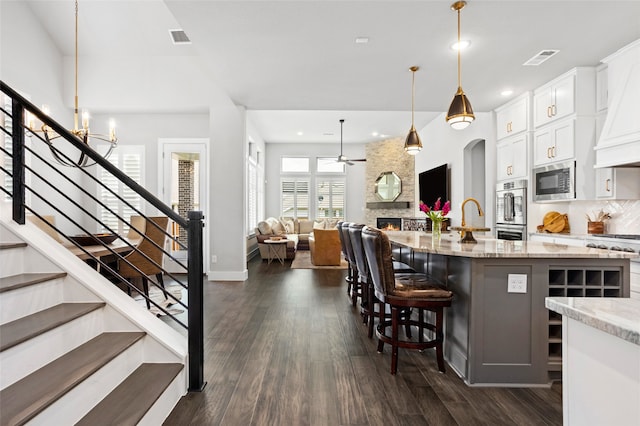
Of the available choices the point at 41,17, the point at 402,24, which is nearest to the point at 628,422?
the point at 402,24

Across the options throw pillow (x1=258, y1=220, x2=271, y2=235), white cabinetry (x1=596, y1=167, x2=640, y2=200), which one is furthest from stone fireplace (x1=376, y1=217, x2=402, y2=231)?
white cabinetry (x1=596, y1=167, x2=640, y2=200)

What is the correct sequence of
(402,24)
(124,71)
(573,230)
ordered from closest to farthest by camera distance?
(402,24) → (573,230) → (124,71)

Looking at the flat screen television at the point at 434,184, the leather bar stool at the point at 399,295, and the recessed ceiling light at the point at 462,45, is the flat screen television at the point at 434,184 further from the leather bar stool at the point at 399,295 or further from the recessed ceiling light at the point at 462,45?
the leather bar stool at the point at 399,295

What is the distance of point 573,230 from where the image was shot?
4.78 meters

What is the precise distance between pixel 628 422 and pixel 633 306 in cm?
31

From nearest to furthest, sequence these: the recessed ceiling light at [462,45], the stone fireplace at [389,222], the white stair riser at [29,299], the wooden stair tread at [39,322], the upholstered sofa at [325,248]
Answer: the wooden stair tread at [39,322] < the white stair riser at [29,299] < the recessed ceiling light at [462,45] < the upholstered sofa at [325,248] < the stone fireplace at [389,222]

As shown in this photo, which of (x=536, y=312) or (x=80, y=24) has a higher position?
(x=80, y=24)

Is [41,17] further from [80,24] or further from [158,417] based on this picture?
[158,417]

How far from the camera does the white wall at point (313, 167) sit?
37.7 ft

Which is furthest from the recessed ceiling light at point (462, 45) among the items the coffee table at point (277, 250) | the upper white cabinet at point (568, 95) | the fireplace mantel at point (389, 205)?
the fireplace mantel at point (389, 205)

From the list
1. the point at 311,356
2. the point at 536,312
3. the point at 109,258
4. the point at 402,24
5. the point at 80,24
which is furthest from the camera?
the point at 80,24

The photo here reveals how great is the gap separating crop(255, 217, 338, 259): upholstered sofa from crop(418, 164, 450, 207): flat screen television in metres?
2.64

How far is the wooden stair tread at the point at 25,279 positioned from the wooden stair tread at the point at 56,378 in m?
0.41

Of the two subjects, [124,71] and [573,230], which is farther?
[124,71]
